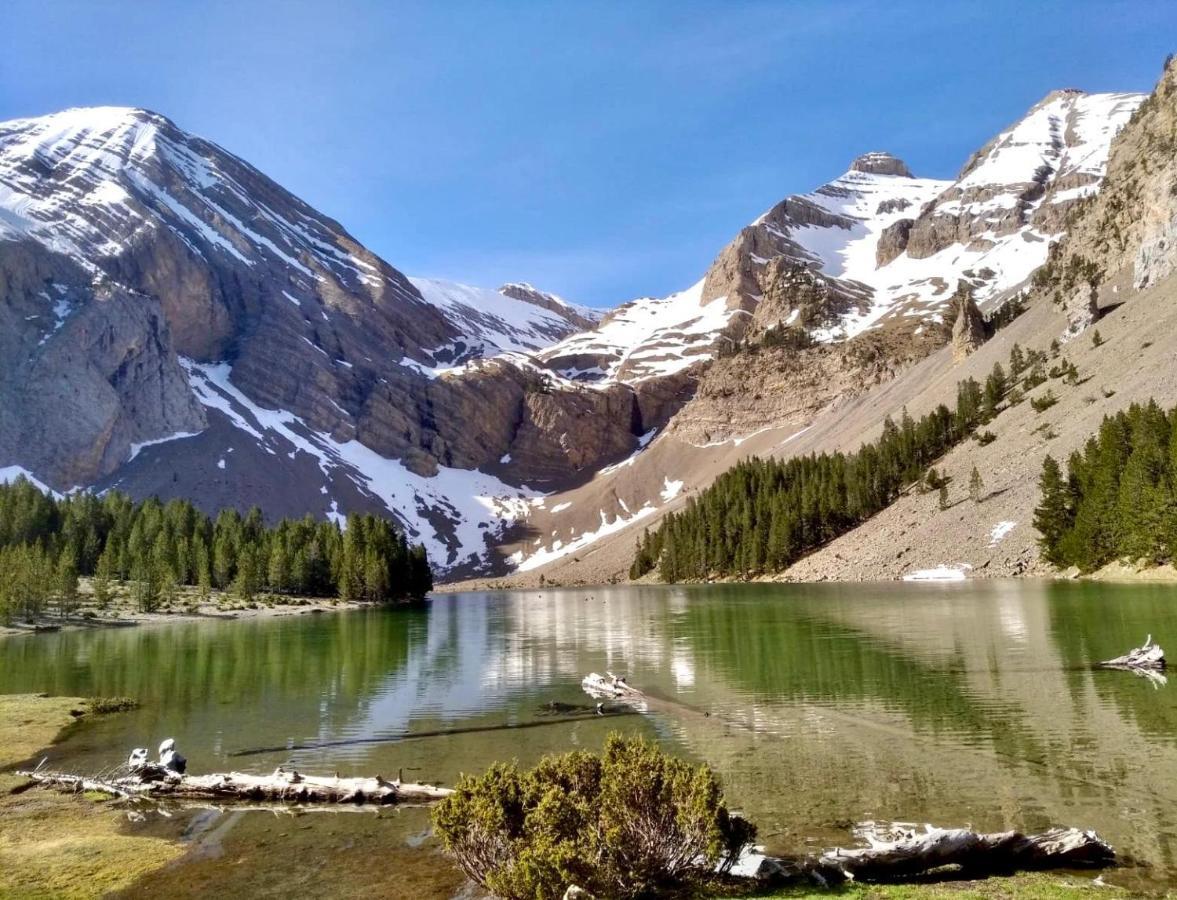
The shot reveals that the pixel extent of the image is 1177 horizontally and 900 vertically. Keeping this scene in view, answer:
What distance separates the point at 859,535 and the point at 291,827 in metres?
109

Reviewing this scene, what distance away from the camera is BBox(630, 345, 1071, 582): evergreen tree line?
405 feet

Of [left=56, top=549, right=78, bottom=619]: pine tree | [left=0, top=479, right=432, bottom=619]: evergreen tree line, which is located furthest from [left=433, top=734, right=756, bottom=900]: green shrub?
[left=0, top=479, right=432, bottom=619]: evergreen tree line

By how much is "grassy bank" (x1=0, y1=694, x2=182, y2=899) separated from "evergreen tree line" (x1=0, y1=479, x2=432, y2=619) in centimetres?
7954

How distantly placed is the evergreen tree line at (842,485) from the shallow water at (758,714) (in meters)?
65.2

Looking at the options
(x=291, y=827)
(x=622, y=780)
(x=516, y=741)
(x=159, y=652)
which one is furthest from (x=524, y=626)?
(x=622, y=780)

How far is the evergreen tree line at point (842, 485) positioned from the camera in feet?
405

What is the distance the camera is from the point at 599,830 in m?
12.0

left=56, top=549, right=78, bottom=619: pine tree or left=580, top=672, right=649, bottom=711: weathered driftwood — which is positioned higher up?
left=56, top=549, right=78, bottom=619: pine tree

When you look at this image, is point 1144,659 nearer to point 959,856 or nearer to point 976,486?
point 959,856

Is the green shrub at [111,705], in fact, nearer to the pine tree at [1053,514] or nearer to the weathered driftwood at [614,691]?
Result: the weathered driftwood at [614,691]

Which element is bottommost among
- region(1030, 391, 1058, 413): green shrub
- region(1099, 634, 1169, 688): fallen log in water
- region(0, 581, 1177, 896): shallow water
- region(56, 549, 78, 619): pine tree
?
region(0, 581, 1177, 896): shallow water

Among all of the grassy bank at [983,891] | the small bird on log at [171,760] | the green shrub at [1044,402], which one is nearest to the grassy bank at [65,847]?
the small bird on log at [171,760]

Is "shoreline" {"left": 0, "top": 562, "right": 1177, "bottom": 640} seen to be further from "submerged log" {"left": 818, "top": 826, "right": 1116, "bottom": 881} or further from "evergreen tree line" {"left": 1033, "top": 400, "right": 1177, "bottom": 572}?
"submerged log" {"left": 818, "top": 826, "right": 1116, "bottom": 881}

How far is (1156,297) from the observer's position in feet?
363
